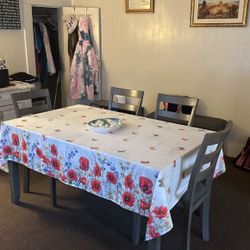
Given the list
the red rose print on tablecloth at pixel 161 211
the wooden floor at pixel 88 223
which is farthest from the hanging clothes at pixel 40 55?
the red rose print on tablecloth at pixel 161 211

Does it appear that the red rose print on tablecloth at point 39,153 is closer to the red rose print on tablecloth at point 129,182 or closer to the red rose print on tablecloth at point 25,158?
the red rose print on tablecloth at point 25,158

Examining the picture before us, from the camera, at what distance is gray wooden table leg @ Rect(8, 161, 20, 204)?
2576mm

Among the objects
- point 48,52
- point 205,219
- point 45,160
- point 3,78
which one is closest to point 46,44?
point 48,52

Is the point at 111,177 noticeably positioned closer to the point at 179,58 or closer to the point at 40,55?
the point at 179,58

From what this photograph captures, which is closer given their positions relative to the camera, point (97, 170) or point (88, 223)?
point (97, 170)

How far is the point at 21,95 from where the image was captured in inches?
110

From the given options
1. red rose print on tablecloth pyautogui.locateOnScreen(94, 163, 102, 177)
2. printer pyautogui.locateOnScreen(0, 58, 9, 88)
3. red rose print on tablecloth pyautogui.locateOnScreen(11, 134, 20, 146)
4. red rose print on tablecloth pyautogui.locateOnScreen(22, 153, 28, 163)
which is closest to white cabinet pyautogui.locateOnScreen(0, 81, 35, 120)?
printer pyautogui.locateOnScreen(0, 58, 9, 88)

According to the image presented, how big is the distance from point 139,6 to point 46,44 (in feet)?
5.02

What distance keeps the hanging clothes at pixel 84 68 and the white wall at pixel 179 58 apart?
211mm

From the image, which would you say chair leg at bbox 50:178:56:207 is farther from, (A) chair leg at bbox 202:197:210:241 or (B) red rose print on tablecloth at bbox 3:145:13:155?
(A) chair leg at bbox 202:197:210:241

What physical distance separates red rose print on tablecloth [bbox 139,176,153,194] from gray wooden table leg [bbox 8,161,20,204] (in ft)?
4.33

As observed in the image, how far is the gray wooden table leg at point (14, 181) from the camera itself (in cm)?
258

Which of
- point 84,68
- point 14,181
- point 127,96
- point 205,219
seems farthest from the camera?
point 84,68

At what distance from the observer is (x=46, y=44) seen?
180 inches
